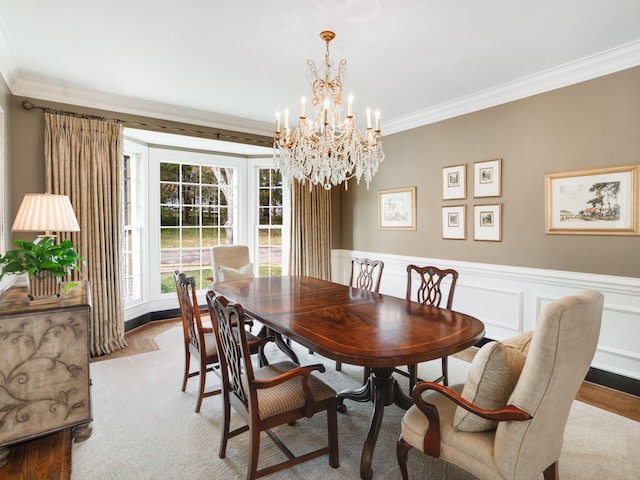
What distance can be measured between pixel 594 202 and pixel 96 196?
4598 millimetres

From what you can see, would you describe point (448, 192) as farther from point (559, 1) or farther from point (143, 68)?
point (143, 68)

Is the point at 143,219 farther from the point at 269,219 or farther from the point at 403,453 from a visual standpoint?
the point at 403,453

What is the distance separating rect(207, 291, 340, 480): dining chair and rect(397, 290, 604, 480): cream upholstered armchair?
21.2 inches

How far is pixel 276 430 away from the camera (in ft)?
7.82

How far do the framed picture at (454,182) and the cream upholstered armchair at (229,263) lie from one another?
249cm

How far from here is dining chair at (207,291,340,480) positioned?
1.73 m

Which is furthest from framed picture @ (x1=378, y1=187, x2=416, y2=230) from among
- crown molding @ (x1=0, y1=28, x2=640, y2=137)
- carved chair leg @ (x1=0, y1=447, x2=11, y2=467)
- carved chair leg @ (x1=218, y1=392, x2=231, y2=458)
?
carved chair leg @ (x1=0, y1=447, x2=11, y2=467)

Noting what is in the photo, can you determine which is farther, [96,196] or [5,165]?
[96,196]

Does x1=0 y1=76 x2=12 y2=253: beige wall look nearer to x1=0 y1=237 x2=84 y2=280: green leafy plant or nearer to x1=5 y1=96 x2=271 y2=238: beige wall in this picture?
x1=5 y1=96 x2=271 y2=238: beige wall

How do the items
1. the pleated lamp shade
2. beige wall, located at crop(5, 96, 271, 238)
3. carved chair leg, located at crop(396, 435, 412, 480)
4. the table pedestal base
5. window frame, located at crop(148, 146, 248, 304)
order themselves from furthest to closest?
1. window frame, located at crop(148, 146, 248, 304)
2. beige wall, located at crop(5, 96, 271, 238)
3. the pleated lamp shade
4. the table pedestal base
5. carved chair leg, located at crop(396, 435, 412, 480)

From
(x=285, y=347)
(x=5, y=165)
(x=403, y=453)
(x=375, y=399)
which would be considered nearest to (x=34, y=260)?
(x=5, y=165)

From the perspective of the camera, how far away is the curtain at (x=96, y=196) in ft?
11.5

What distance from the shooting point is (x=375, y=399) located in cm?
213

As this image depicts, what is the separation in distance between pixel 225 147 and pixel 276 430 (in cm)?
388
